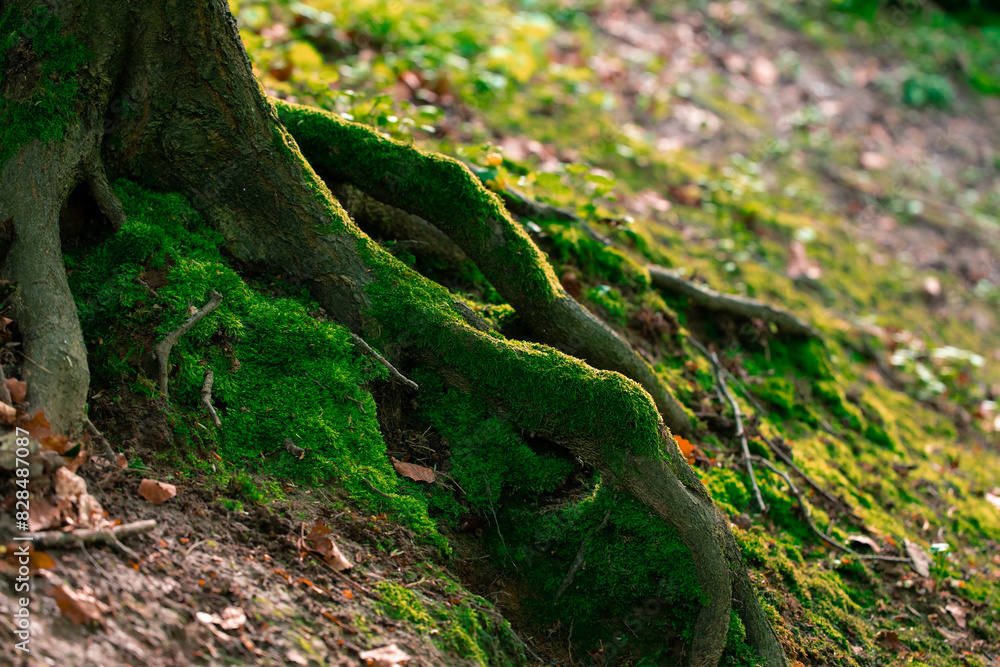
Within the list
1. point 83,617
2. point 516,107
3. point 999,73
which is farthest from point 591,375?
point 999,73

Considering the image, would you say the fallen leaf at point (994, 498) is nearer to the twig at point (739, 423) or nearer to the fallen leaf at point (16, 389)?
the twig at point (739, 423)

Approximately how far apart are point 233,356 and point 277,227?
0.63 meters

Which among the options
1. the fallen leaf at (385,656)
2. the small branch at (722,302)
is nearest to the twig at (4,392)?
the fallen leaf at (385,656)

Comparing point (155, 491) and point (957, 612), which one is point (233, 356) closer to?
point (155, 491)

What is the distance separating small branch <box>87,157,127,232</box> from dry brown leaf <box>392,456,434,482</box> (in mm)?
1515

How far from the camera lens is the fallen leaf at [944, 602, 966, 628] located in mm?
3854

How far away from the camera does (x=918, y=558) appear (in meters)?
4.08

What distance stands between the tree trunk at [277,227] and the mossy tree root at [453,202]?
0.31 metres

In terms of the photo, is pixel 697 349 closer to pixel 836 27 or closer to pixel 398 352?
pixel 398 352

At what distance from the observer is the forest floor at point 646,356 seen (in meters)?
2.44

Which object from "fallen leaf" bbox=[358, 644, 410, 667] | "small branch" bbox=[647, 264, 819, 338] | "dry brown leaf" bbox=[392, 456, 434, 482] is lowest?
"small branch" bbox=[647, 264, 819, 338]

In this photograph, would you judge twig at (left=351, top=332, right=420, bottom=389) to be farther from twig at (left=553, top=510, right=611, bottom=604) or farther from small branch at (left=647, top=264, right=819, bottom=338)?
small branch at (left=647, top=264, right=819, bottom=338)

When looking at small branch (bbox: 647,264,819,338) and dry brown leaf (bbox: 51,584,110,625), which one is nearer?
dry brown leaf (bbox: 51,584,110,625)

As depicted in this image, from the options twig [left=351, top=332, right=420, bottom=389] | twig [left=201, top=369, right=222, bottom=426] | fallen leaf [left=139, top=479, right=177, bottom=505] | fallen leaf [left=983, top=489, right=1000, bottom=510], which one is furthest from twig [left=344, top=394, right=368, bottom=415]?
fallen leaf [left=983, top=489, right=1000, bottom=510]
